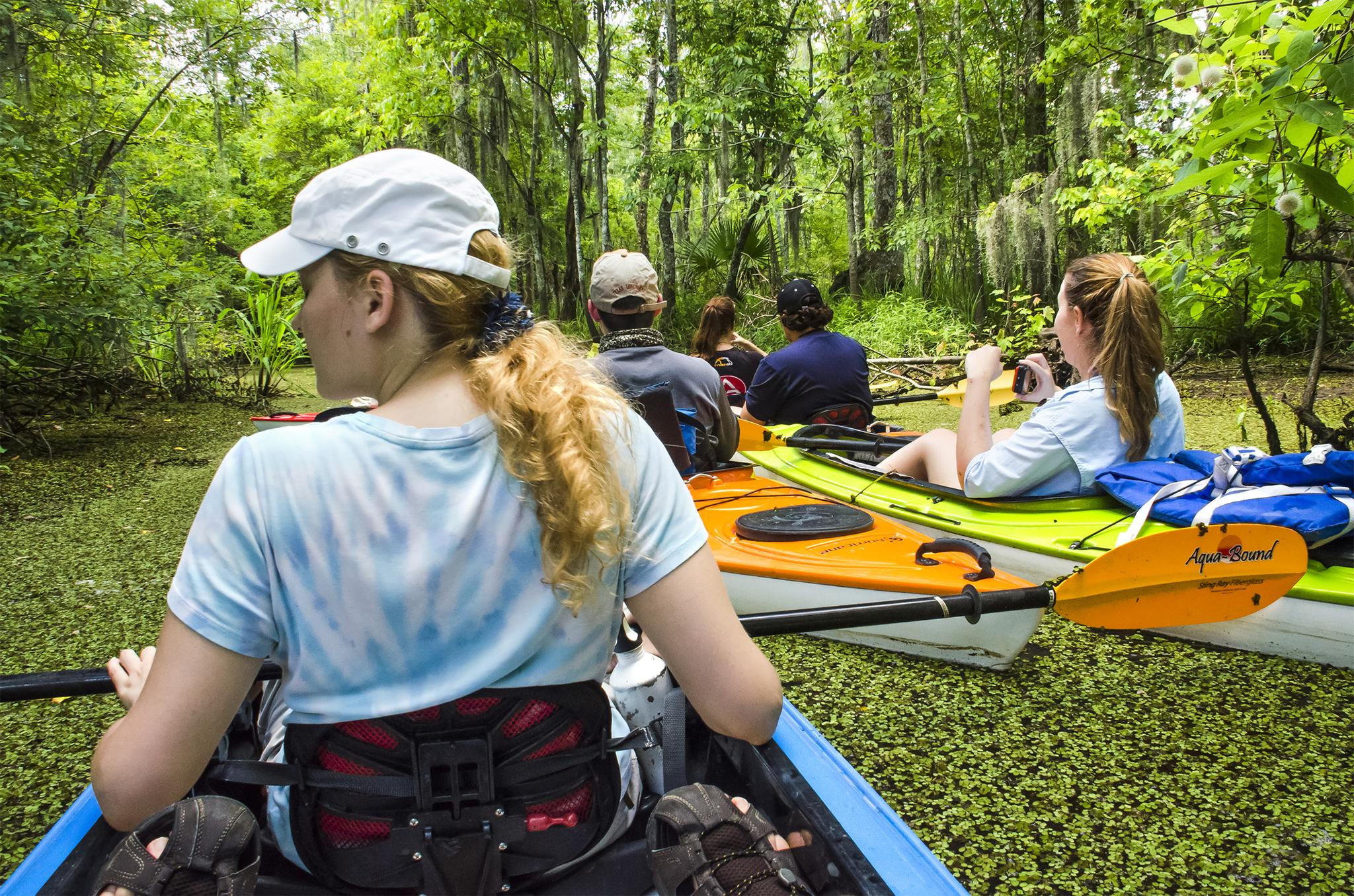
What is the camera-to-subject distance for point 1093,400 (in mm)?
2822

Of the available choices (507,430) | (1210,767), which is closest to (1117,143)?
(1210,767)

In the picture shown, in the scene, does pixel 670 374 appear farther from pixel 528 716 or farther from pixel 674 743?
pixel 528 716

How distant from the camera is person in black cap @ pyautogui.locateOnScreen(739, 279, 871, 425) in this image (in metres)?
4.48

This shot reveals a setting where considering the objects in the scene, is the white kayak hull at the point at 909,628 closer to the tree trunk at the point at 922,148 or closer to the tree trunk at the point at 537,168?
the tree trunk at the point at 922,148

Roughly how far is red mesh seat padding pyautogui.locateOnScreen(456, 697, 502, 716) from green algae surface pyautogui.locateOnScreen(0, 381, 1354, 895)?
4.25 feet

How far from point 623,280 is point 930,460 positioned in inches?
67.0

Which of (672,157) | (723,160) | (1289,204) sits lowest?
(1289,204)

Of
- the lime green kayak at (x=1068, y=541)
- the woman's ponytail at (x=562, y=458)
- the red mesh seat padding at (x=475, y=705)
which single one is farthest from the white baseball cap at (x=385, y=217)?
the lime green kayak at (x=1068, y=541)

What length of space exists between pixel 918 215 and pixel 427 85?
781 cm

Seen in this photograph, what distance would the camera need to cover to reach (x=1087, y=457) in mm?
2908

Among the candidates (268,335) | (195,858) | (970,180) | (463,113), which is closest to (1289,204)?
(195,858)

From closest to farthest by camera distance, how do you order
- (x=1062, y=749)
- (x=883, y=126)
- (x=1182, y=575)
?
(x=1062, y=749) < (x=1182, y=575) < (x=883, y=126)

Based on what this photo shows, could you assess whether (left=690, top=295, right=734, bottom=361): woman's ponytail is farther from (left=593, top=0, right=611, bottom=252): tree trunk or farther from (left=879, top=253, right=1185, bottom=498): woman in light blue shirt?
(left=593, top=0, right=611, bottom=252): tree trunk

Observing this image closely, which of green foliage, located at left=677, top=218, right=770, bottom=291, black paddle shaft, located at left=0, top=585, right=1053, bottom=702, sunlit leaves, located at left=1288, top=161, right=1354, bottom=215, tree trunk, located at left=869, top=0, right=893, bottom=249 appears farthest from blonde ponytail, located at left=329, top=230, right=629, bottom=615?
tree trunk, located at left=869, top=0, right=893, bottom=249
